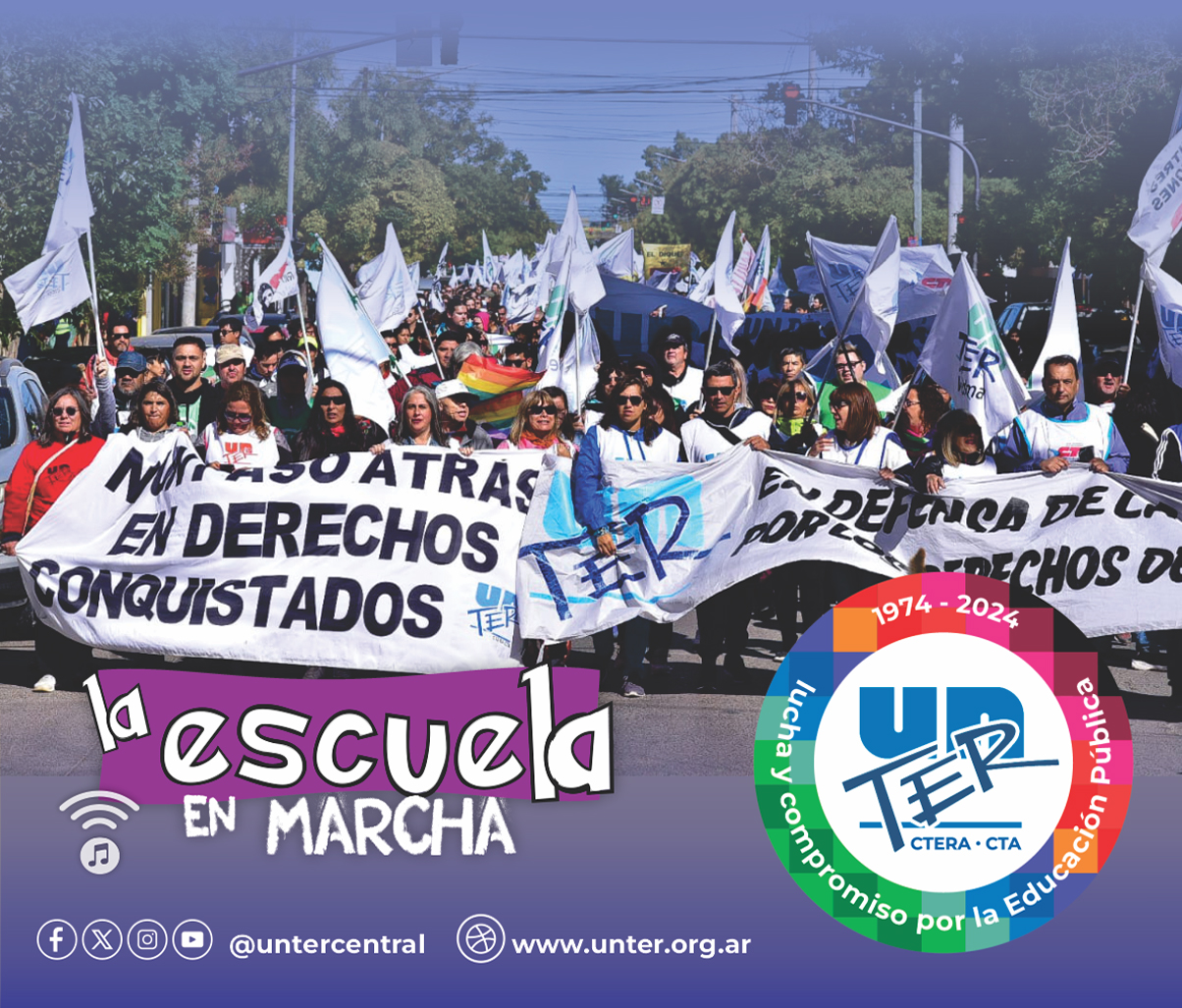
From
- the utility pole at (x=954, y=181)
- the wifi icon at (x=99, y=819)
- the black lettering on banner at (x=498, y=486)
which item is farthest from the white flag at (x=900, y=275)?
the utility pole at (x=954, y=181)

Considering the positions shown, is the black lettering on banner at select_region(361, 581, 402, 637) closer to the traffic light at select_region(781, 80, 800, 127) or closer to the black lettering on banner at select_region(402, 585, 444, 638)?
the black lettering on banner at select_region(402, 585, 444, 638)

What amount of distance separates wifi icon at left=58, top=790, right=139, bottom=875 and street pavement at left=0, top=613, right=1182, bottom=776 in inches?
45.2

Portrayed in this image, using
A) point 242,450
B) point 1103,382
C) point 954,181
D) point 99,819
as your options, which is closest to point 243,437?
point 242,450

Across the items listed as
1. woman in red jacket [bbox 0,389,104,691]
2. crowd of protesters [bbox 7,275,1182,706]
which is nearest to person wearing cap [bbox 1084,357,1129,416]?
crowd of protesters [bbox 7,275,1182,706]

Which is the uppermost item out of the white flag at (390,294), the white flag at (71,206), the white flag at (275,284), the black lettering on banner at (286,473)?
the white flag at (71,206)

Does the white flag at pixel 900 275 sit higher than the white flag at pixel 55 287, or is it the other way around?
the white flag at pixel 55 287

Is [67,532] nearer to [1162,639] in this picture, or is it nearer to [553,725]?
[553,725]

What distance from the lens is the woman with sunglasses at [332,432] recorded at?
7809 mm

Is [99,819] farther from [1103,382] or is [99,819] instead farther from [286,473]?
[1103,382]

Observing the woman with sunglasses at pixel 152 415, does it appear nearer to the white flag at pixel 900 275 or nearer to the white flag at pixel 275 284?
the white flag at pixel 900 275

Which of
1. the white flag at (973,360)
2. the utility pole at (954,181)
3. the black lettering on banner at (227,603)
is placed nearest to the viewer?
the black lettering on banner at (227,603)

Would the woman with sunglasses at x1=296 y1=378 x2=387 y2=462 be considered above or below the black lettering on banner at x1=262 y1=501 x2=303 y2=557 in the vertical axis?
above

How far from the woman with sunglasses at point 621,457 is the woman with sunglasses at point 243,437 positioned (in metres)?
1.49

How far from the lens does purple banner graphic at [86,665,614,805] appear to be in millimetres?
4438
